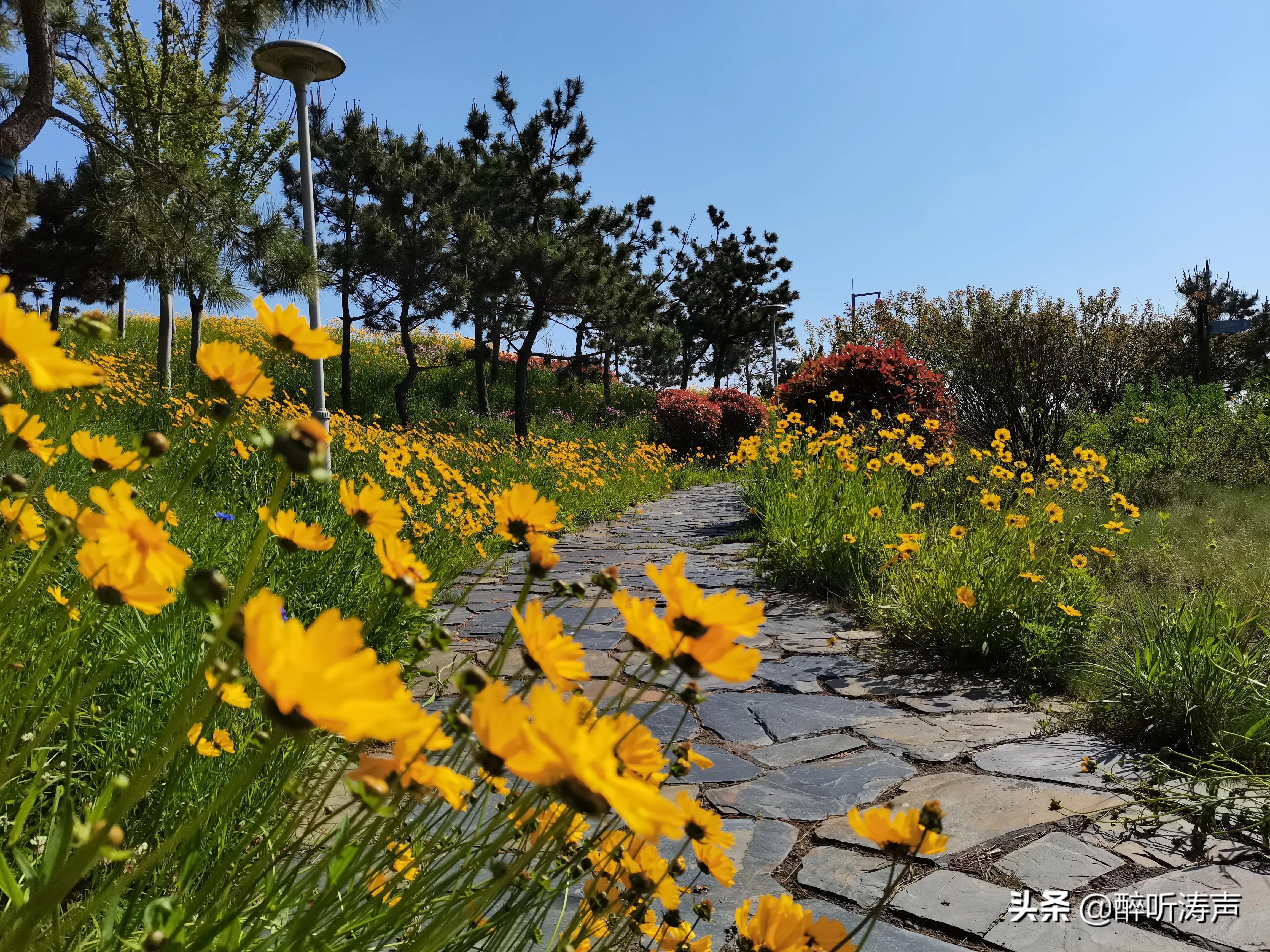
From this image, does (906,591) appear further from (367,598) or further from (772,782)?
(367,598)

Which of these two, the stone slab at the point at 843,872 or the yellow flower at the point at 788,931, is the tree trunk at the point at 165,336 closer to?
the stone slab at the point at 843,872

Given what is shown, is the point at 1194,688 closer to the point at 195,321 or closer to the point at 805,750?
the point at 805,750

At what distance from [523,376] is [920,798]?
11849 millimetres

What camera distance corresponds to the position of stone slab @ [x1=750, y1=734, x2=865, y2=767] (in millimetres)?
2520

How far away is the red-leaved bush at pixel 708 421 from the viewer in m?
15.8

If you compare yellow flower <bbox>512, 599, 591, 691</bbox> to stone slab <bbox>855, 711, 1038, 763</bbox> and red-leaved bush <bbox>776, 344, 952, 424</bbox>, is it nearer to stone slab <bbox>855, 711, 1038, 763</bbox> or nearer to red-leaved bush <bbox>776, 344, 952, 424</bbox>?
stone slab <bbox>855, 711, 1038, 763</bbox>

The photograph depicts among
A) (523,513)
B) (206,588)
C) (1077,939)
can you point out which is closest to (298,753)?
(523,513)

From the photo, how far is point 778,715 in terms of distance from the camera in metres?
2.93

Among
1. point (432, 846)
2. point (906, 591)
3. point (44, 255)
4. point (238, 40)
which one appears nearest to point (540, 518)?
point (432, 846)

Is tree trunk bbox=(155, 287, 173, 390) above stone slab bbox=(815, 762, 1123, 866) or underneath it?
above

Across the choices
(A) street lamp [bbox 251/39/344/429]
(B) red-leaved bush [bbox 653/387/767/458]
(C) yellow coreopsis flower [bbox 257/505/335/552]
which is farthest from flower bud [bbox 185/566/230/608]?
(B) red-leaved bush [bbox 653/387/767/458]

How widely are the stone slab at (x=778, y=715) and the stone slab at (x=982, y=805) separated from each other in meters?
0.53

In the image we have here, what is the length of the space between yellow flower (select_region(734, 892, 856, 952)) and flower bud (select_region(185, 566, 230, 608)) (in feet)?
2.06

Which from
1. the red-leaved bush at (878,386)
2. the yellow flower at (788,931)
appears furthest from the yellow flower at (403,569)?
the red-leaved bush at (878,386)
